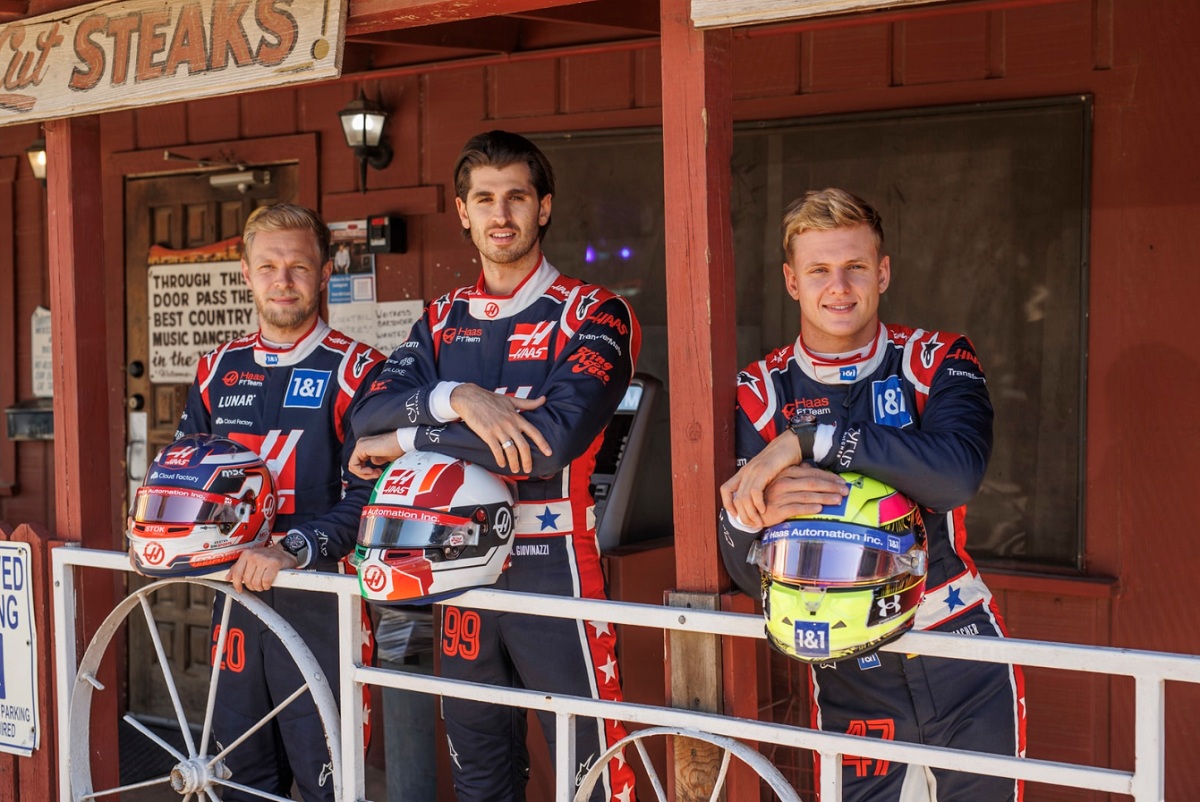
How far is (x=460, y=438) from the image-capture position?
2811 mm

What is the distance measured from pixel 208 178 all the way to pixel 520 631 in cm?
356

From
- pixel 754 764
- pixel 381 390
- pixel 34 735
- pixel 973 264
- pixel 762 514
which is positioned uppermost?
pixel 973 264

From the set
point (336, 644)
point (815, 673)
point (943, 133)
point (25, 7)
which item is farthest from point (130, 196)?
point (815, 673)

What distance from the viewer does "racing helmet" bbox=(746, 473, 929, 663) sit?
90.5 inches

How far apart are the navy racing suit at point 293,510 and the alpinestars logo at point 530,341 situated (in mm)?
502

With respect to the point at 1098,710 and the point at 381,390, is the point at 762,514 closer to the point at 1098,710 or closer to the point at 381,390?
the point at 381,390

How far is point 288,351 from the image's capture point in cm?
344

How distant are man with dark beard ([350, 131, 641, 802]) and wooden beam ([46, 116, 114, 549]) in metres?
1.23

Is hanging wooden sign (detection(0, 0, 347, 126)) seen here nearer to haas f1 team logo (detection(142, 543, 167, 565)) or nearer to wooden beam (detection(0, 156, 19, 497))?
haas f1 team logo (detection(142, 543, 167, 565))

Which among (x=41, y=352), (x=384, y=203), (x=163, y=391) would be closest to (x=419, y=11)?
(x=384, y=203)

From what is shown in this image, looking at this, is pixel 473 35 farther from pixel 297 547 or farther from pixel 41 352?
pixel 41 352

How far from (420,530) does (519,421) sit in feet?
1.04

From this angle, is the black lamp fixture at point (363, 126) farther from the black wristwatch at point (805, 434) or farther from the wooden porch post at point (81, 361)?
the black wristwatch at point (805, 434)

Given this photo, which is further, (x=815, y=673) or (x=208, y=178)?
(x=208, y=178)
